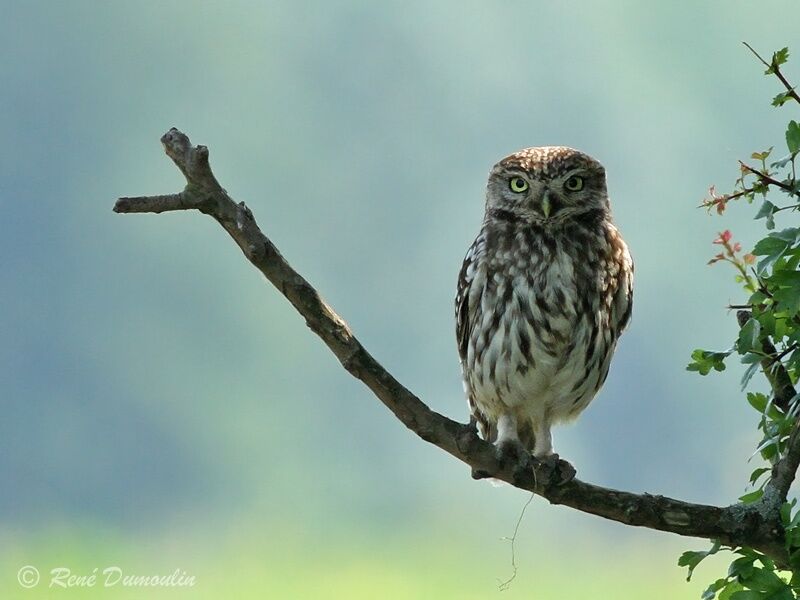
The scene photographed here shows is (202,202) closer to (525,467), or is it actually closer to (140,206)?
(140,206)

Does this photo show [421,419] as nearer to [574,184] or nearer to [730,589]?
[730,589]

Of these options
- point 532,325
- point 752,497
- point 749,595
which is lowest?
point 749,595

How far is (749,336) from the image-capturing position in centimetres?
223

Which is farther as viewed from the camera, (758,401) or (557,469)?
(557,469)

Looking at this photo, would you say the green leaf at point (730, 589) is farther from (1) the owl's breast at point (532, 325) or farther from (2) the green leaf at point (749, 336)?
(1) the owl's breast at point (532, 325)

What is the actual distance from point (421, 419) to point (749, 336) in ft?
2.42

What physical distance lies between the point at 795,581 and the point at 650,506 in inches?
20.6

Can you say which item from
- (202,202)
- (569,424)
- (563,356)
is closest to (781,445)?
(563,356)

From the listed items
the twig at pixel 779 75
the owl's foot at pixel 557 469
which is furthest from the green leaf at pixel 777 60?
the owl's foot at pixel 557 469

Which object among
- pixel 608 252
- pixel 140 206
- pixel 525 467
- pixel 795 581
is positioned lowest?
pixel 795 581

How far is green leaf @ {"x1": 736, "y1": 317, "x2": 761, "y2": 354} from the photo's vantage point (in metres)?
2.21

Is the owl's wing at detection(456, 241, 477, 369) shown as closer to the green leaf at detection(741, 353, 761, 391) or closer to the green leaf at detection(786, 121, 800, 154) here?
the green leaf at detection(741, 353, 761, 391)

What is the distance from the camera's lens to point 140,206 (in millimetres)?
2156

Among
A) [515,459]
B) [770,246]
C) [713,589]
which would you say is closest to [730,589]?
[713,589]
